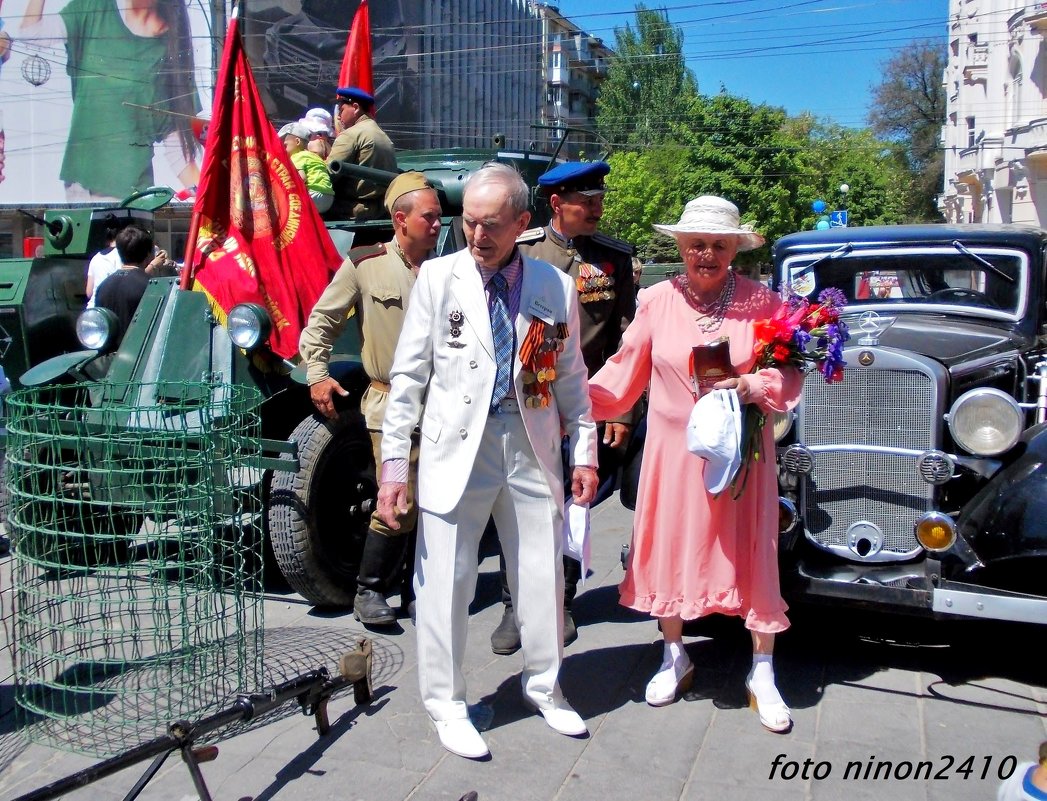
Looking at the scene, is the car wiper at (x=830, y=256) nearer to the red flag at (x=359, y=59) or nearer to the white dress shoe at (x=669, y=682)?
the white dress shoe at (x=669, y=682)

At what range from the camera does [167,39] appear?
36.0m

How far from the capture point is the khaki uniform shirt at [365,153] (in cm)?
623

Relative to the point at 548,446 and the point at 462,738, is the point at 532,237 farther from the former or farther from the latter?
the point at 462,738

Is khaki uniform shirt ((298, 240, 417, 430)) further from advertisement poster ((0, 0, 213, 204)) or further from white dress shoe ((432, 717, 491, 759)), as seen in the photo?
advertisement poster ((0, 0, 213, 204))

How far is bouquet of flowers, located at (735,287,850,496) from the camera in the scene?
357 centimetres

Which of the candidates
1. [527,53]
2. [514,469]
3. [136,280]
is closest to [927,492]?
[514,469]

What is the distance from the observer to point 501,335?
351 centimetres

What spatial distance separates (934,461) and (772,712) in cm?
124

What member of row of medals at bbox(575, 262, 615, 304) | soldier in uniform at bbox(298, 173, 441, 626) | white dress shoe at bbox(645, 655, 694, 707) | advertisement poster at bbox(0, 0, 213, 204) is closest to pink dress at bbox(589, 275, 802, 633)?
white dress shoe at bbox(645, 655, 694, 707)

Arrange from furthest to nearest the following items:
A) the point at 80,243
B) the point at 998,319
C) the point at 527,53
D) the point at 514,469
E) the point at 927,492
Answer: the point at 527,53 < the point at 80,243 < the point at 998,319 < the point at 927,492 < the point at 514,469

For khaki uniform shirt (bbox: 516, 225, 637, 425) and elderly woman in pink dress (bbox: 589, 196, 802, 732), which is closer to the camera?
elderly woman in pink dress (bbox: 589, 196, 802, 732)

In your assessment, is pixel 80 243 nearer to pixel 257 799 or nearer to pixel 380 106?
pixel 257 799

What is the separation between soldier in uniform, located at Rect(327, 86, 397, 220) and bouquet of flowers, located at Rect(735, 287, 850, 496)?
3.36 metres

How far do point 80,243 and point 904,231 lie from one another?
6.52 meters
